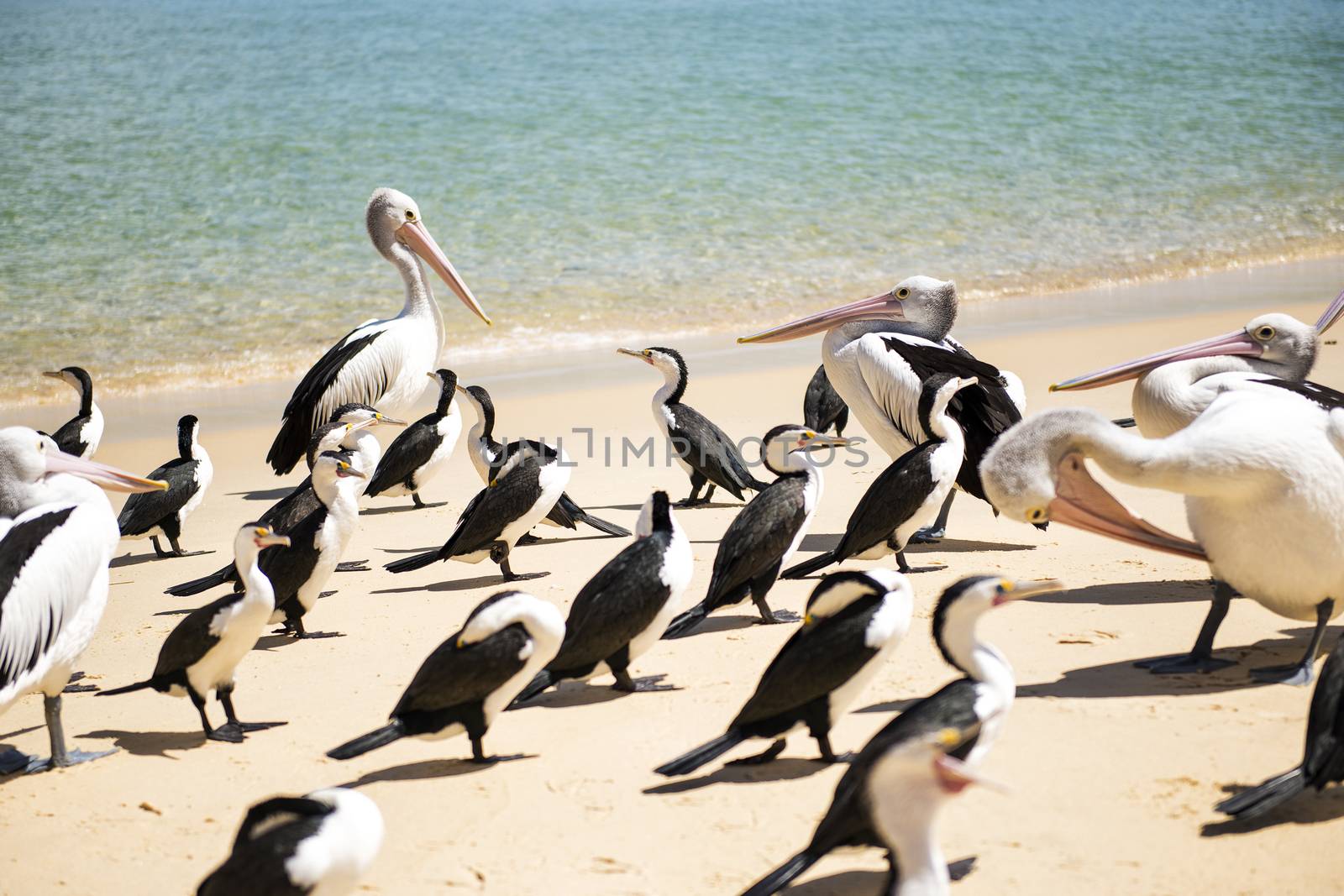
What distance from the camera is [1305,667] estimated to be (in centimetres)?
418

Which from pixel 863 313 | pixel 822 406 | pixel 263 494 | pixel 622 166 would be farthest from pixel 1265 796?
pixel 622 166

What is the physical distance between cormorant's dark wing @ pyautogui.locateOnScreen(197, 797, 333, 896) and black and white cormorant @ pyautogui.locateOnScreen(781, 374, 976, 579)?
8.90ft

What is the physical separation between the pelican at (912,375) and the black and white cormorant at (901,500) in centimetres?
51

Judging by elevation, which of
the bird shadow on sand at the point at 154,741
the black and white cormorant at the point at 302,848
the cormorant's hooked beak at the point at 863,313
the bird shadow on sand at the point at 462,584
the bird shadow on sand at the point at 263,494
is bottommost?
the bird shadow on sand at the point at 263,494

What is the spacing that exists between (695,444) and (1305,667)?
11.4ft

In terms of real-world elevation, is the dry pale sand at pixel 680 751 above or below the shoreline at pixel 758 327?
above

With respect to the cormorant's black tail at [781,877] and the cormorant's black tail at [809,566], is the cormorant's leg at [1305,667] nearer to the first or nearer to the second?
the cormorant's black tail at [809,566]

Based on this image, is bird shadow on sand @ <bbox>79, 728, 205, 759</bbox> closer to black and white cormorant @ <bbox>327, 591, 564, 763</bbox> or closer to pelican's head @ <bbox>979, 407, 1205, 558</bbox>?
black and white cormorant @ <bbox>327, 591, 564, 763</bbox>

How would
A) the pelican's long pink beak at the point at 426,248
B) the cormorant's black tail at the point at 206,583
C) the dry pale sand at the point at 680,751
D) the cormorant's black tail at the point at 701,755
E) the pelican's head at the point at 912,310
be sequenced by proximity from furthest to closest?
1. the pelican's long pink beak at the point at 426,248
2. the pelican's head at the point at 912,310
3. the cormorant's black tail at the point at 206,583
4. the cormorant's black tail at the point at 701,755
5. the dry pale sand at the point at 680,751

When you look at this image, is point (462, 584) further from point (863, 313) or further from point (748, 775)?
point (863, 313)

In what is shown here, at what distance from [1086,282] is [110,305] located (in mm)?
9799

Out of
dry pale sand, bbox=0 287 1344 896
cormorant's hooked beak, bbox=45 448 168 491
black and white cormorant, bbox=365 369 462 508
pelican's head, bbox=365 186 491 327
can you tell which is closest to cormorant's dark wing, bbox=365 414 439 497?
black and white cormorant, bbox=365 369 462 508

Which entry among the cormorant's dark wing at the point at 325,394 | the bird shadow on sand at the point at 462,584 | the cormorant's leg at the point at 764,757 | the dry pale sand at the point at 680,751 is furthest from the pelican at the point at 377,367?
the cormorant's leg at the point at 764,757

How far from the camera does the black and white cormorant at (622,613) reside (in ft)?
14.0
